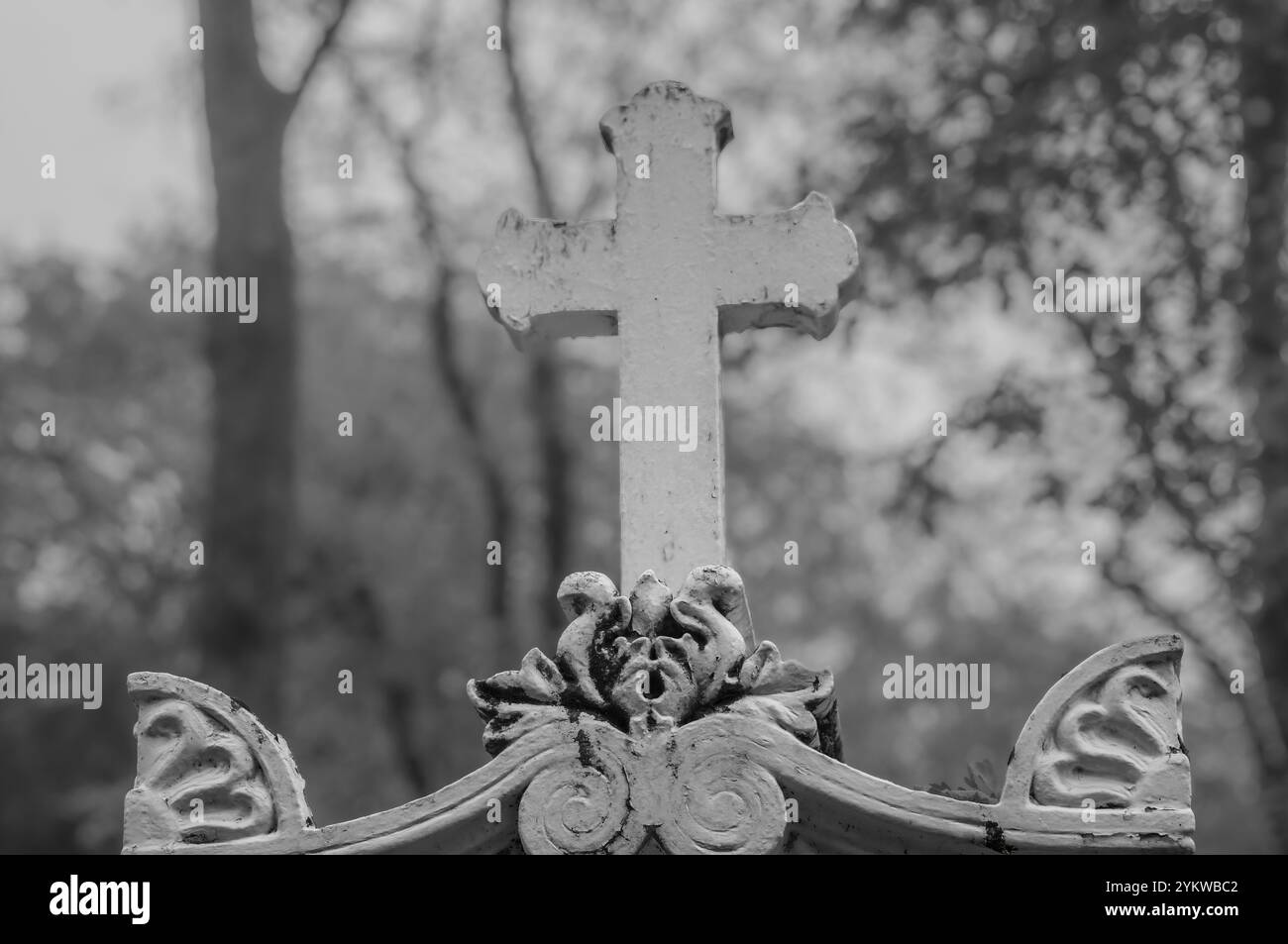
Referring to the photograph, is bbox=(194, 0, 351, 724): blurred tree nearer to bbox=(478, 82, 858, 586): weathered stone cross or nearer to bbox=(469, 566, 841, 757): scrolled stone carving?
bbox=(478, 82, 858, 586): weathered stone cross

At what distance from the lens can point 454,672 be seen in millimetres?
17422

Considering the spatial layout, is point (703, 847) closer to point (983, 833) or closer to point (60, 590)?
point (983, 833)

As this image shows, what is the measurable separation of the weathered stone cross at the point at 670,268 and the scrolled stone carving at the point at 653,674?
538 millimetres

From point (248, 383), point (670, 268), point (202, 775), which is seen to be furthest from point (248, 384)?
point (202, 775)

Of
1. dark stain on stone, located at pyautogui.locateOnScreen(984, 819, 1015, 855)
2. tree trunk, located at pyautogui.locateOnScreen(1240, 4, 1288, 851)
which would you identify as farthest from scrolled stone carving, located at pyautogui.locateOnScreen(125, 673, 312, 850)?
tree trunk, located at pyautogui.locateOnScreen(1240, 4, 1288, 851)

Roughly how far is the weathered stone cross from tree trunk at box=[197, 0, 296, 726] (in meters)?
6.49

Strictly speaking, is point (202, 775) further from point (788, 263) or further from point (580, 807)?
point (788, 263)

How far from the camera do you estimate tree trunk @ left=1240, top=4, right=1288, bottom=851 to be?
8.61 metres

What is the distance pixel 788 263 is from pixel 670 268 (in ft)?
0.94

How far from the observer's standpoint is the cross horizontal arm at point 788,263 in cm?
461

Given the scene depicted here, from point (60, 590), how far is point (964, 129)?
12.5 meters

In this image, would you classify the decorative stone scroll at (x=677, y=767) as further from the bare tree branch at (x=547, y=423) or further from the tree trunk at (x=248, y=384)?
the bare tree branch at (x=547, y=423)

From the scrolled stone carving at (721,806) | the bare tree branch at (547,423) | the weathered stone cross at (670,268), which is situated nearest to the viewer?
the scrolled stone carving at (721,806)

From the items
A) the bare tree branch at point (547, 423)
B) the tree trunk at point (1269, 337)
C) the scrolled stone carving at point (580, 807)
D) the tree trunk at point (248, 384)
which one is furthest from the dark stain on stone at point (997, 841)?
the bare tree branch at point (547, 423)
